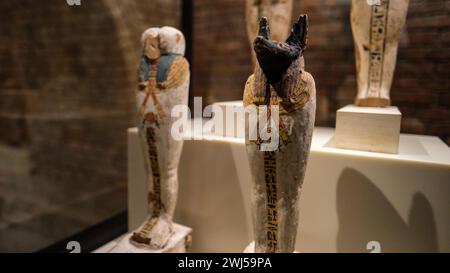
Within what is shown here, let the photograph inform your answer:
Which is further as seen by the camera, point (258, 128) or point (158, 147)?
point (158, 147)

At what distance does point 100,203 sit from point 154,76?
1.78m

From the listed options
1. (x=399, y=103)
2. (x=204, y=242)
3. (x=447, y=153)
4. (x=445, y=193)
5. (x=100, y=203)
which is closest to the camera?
(x=445, y=193)

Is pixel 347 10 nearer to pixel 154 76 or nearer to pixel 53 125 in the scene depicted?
pixel 154 76

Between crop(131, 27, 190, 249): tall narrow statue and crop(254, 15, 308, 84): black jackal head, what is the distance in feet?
1.99

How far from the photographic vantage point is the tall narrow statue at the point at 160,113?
5.61 ft

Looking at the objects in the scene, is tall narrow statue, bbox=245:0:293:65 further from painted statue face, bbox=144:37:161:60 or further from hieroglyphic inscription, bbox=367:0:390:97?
painted statue face, bbox=144:37:161:60

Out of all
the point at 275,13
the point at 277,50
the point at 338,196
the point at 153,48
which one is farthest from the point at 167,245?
the point at 275,13

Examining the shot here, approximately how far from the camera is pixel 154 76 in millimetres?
1716

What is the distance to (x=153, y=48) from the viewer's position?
1.72m

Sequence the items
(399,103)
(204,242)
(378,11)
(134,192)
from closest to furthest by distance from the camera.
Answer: (378,11) → (204,242) → (134,192) → (399,103)

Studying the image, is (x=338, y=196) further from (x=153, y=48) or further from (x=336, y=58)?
(x=336, y=58)

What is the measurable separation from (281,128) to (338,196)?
65 cm
